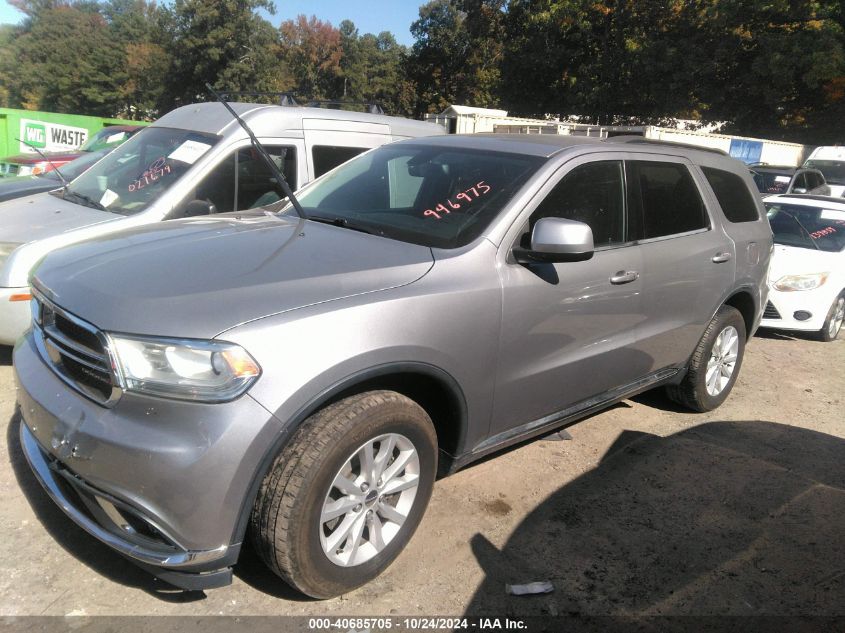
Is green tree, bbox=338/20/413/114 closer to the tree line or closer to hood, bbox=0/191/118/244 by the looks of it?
the tree line

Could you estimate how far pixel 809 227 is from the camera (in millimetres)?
7816

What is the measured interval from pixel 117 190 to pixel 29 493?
266 cm

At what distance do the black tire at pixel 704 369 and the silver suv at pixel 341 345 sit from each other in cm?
62

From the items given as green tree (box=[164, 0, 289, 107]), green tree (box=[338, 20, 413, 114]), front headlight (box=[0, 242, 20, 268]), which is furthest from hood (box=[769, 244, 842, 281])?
green tree (box=[338, 20, 413, 114])

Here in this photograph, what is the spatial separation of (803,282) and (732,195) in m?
3.05

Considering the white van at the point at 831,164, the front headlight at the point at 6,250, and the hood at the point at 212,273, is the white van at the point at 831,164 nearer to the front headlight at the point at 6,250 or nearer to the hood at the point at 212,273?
the hood at the point at 212,273

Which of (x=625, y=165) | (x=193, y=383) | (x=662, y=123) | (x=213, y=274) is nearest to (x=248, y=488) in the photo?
(x=193, y=383)

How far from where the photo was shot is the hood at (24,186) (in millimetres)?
6180

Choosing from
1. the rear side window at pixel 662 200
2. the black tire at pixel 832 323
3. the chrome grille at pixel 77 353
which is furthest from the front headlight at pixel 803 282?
the chrome grille at pixel 77 353

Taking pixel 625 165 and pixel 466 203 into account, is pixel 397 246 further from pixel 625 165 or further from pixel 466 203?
pixel 625 165

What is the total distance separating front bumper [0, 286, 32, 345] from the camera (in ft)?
13.7

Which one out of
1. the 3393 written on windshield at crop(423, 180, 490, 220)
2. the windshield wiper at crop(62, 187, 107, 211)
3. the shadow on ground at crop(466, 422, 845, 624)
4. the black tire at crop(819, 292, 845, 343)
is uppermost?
the 3393 written on windshield at crop(423, 180, 490, 220)

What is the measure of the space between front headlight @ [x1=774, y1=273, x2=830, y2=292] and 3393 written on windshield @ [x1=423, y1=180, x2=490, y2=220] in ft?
17.0

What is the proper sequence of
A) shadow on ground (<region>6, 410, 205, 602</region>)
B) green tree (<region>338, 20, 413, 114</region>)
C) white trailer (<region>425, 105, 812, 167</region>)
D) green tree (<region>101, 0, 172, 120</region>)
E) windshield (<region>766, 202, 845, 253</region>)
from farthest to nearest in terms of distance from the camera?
green tree (<region>338, 20, 413, 114</region>), green tree (<region>101, 0, 172, 120</region>), white trailer (<region>425, 105, 812, 167</region>), windshield (<region>766, 202, 845, 253</region>), shadow on ground (<region>6, 410, 205, 602</region>)
